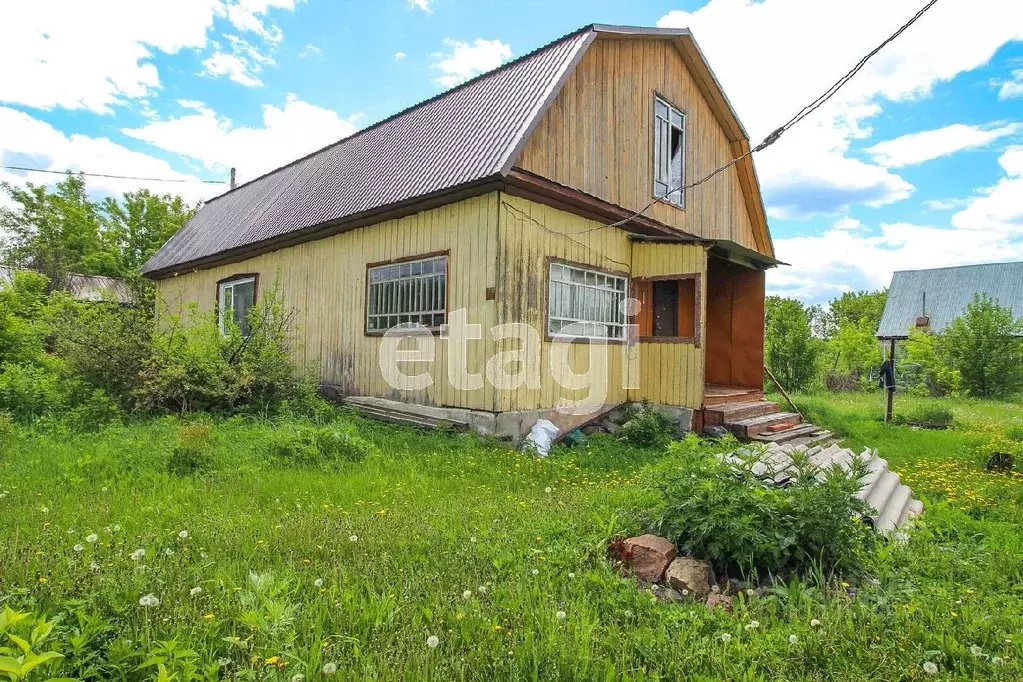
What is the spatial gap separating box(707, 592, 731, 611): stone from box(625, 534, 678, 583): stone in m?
0.30

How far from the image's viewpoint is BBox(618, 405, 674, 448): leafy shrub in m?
8.65

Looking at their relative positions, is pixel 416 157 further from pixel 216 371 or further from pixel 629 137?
pixel 216 371

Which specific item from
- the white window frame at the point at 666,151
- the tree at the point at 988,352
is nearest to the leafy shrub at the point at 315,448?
the white window frame at the point at 666,151

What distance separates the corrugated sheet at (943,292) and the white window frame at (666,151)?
931 inches

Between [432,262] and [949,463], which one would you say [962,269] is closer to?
[949,463]

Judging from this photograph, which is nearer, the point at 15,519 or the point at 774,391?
the point at 15,519

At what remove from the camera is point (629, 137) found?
1010cm

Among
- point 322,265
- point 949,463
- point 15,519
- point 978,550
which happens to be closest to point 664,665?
point 978,550

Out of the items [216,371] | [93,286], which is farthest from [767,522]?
[93,286]

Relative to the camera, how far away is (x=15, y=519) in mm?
3928

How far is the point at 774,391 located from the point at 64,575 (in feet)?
51.0

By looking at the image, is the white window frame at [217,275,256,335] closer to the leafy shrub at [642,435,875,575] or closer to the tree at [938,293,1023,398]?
the leafy shrub at [642,435,875,575]

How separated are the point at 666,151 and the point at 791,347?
8.47 m

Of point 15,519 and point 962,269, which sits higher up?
point 962,269
